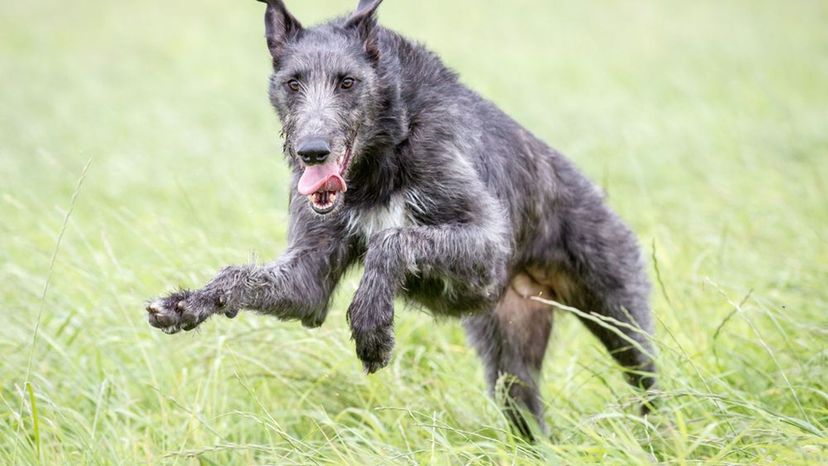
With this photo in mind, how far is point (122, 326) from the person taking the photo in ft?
19.0

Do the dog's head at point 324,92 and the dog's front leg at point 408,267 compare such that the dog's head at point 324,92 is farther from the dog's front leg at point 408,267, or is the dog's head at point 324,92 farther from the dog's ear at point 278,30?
the dog's front leg at point 408,267

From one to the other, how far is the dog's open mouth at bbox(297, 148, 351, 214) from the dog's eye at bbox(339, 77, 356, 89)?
1.30 ft

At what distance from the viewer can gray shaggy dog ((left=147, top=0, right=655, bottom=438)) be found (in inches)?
171

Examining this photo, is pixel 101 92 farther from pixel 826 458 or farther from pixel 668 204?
pixel 826 458

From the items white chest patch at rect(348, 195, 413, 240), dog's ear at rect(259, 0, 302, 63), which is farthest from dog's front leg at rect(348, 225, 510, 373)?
dog's ear at rect(259, 0, 302, 63)

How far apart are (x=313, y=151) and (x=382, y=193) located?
0.61 metres

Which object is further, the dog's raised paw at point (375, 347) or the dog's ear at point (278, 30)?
the dog's ear at point (278, 30)

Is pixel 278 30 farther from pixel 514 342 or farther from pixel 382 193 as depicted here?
pixel 514 342

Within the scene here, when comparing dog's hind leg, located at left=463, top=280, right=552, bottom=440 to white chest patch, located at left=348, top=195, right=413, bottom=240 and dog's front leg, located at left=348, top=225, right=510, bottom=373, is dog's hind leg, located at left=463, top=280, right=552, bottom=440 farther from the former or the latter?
white chest patch, located at left=348, top=195, right=413, bottom=240

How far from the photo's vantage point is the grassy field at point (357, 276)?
14.2 ft

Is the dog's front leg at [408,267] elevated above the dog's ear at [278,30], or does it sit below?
below

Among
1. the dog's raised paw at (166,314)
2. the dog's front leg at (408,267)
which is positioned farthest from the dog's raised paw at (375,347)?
the dog's raised paw at (166,314)

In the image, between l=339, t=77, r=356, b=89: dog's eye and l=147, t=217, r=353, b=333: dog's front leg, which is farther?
l=339, t=77, r=356, b=89: dog's eye

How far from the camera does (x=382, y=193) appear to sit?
4812mm
